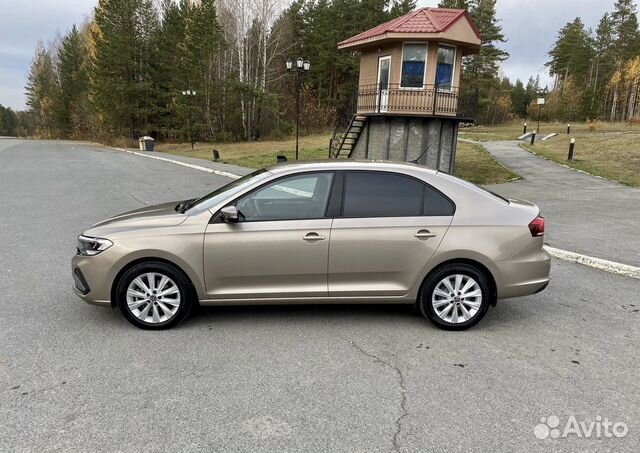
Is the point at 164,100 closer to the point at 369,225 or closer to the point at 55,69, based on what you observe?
the point at 55,69

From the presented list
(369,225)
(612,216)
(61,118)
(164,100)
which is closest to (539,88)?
(164,100)

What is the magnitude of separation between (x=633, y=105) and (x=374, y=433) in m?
79.9

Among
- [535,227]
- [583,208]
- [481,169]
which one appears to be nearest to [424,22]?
[481,169]

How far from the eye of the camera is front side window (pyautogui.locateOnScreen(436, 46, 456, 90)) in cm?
1700

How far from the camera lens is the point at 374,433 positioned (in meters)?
2.78

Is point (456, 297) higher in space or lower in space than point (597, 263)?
higher

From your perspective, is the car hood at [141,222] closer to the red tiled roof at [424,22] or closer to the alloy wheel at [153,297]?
the alloy wheel at [153,297]

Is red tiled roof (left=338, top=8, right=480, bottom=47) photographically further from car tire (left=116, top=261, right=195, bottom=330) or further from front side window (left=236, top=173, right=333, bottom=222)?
car tire (left=116, top=261, right=195, bottom=330)

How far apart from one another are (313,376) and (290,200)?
1700mm

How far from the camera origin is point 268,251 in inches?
161

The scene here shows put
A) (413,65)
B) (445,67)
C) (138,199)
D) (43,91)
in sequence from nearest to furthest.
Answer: (138,199) → (413,65) → (445,67) → (43,91)

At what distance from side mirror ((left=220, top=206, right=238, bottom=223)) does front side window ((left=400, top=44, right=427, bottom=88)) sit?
48.2 ft

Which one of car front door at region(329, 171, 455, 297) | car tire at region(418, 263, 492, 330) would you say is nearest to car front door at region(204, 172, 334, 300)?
car front door at region(329, 171, 455, 297)

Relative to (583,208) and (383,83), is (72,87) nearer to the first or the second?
(383,83)
